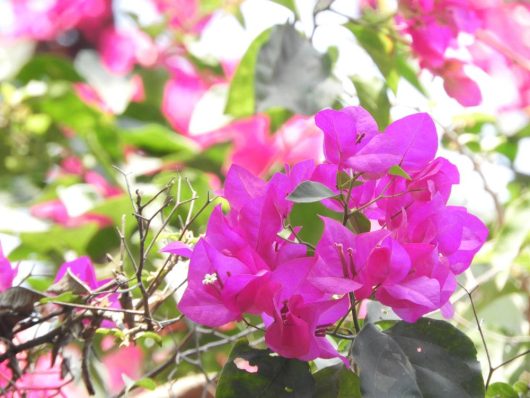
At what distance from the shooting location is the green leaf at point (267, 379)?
14.6 inches

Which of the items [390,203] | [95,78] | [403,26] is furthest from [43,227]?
[390,203]

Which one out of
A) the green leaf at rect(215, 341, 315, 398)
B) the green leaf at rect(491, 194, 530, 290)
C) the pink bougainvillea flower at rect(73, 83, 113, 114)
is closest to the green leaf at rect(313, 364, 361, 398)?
the green leaf at rect(215, 341, 315, 398)

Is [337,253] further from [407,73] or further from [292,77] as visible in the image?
[407,73]

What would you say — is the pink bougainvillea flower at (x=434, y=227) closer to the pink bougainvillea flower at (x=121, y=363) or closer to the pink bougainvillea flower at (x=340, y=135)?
the pink bougainvillea flower at (x=340, y=135)

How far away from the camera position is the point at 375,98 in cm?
61

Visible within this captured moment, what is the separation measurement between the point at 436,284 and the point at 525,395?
0.14m

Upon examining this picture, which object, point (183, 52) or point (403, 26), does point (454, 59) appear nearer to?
point (403, 26)

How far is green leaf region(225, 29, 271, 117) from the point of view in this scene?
74 cm

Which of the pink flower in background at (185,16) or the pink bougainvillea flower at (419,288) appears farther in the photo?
the pink flower in background at (185,16)

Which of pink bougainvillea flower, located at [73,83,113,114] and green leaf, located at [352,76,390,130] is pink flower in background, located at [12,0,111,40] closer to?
pink bougainvillea flower, located at [73,83,113,114]

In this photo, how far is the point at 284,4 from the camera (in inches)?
28.0

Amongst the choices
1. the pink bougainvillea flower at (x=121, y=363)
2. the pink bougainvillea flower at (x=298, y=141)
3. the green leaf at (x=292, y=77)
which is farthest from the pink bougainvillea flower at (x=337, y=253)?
the pink bougainvillea flower at (x=121, y=363)

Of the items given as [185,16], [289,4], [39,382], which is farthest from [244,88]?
[185,16]

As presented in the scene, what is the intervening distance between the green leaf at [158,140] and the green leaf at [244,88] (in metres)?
0.20
